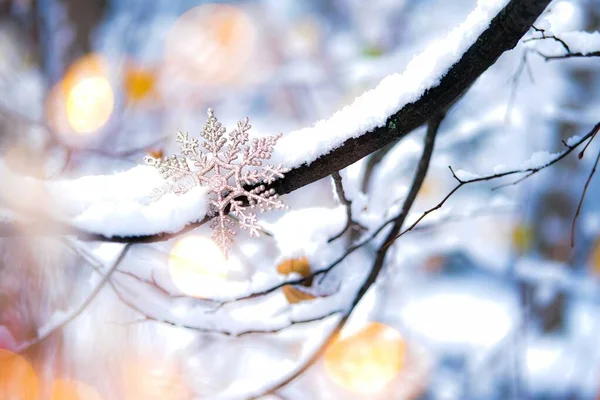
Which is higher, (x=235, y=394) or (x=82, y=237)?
(x=82, y=237)

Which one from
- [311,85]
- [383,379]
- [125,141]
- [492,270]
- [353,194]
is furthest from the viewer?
[311,85]

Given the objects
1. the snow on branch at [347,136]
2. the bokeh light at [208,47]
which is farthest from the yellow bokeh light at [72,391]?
the bokeh light at [208,47]

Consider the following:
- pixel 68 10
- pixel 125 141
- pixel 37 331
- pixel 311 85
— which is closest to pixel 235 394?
pixel 37 331

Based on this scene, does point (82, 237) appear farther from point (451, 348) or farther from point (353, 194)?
point (451, 348)

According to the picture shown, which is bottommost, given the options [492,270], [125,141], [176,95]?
[492,270]

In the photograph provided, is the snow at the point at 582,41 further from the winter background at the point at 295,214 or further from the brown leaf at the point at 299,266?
the brown leaf at the point at 299,266

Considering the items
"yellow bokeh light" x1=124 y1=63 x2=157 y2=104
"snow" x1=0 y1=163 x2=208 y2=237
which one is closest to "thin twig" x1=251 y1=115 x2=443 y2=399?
"snow" x1=0 y1=163 x2=208 y2=237

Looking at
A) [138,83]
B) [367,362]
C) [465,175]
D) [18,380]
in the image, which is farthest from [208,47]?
[465,175]

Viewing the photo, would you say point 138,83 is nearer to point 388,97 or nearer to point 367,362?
point 367,362
